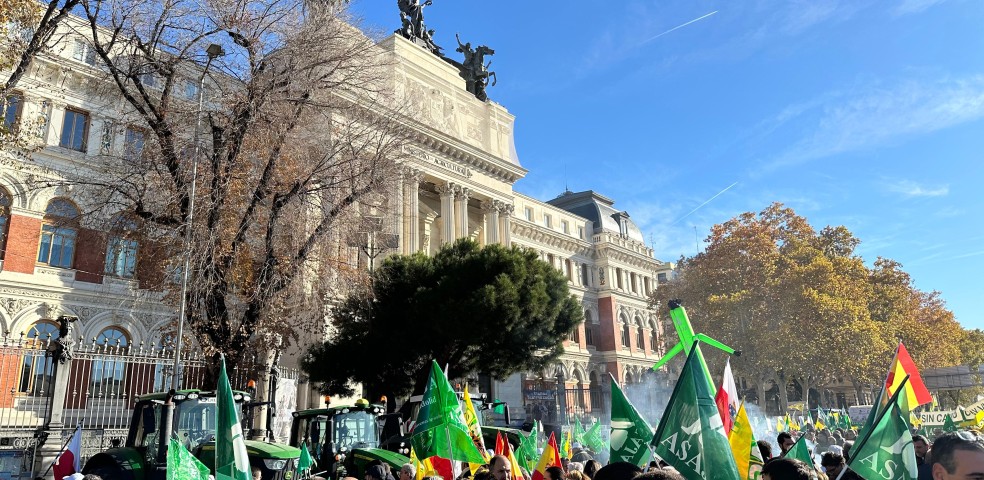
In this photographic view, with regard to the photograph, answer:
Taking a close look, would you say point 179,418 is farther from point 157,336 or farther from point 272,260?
point 157,336

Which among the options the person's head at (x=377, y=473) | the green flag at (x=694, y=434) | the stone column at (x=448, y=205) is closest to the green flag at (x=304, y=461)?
the person's head at (x=377, y=473)

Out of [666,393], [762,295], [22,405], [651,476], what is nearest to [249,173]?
[22,405]

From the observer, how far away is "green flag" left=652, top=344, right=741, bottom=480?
15.6 ft

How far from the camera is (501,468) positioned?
5.99 m

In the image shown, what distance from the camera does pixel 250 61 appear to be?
14.9 m

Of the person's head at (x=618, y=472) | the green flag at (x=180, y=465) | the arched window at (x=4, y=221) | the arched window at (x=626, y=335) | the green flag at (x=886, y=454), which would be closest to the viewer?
the person's head at (x=618, y=472)

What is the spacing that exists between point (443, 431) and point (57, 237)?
22301 mm

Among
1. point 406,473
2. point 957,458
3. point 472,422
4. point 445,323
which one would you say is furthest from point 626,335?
point 957,458

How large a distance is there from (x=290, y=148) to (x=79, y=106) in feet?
46.1

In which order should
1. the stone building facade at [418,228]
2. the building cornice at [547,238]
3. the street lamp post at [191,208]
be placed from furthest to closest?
1. the building cornice at [547,238]
2. the stone building facade at [418,228]
3. the street lamp post at [191,208]

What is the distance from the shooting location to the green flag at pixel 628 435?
247 inches

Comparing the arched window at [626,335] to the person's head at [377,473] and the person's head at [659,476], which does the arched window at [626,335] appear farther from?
the person's head at [659,476]

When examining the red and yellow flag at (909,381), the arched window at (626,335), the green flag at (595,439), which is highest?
the arched window at (626,335)

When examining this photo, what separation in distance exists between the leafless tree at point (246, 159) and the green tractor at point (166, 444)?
467 cm
